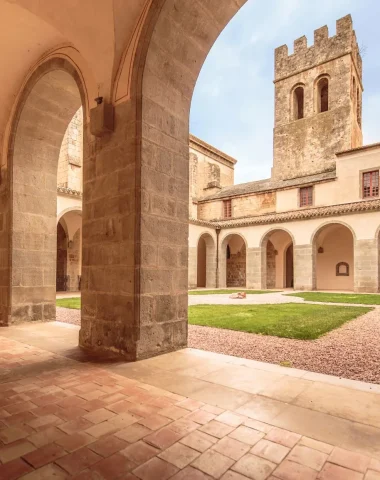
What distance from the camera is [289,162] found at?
2503 cm

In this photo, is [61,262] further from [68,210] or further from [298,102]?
[298,102]

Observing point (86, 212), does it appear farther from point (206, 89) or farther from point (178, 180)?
point (206, 89)

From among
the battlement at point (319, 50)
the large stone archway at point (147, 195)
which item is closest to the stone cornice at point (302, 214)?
the battlement at point (319, 50)

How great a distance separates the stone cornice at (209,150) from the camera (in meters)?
27.5

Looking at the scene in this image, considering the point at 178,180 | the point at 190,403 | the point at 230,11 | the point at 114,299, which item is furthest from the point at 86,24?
the point at 190,403

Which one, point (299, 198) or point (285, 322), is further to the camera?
point (299, 198)

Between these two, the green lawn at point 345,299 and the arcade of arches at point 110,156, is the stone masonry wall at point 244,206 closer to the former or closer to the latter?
the green lawn at point 345,299

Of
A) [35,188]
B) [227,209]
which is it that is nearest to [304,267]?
[227,209]

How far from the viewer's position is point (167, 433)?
1887mm

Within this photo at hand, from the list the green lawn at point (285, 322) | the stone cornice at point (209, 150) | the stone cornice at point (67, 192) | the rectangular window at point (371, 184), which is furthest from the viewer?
the stone cornice at point (209, 150)

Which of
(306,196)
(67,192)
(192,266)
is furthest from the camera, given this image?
(192,266)

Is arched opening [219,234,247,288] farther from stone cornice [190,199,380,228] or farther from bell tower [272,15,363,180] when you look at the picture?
bell tower [272,15,363,180]

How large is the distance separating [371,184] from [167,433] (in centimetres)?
1980

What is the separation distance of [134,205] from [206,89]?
162792mm
